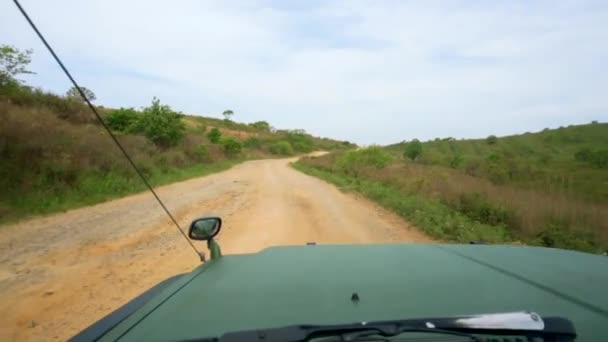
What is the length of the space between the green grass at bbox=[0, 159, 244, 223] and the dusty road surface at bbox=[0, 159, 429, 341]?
56cm

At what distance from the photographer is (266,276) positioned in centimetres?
203

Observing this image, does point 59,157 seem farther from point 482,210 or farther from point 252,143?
point 252,143

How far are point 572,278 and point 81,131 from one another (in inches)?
720

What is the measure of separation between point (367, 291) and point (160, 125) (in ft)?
86.8

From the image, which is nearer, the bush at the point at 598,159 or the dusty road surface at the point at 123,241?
the dusty road surface at the point at 123,241

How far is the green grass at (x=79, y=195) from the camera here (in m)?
9.79

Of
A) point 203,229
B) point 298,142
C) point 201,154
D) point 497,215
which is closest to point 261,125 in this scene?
point 298,142

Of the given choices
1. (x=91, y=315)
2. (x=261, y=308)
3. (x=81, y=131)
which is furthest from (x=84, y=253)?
(x=81, y=131)

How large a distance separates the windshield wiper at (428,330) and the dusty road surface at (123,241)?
11.8ft

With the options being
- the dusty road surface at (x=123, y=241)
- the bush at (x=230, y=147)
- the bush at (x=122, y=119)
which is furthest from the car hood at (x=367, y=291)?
the bush at (x=230, y=147)

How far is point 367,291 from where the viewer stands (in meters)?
1.73

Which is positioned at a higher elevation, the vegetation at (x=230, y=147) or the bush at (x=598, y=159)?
the vegetation at (x=230, y=147)

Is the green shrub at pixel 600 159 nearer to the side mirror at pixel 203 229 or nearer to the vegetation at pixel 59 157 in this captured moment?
the vegetation at pixel 59 157

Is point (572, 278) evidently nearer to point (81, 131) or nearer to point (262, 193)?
point (262, 193)
